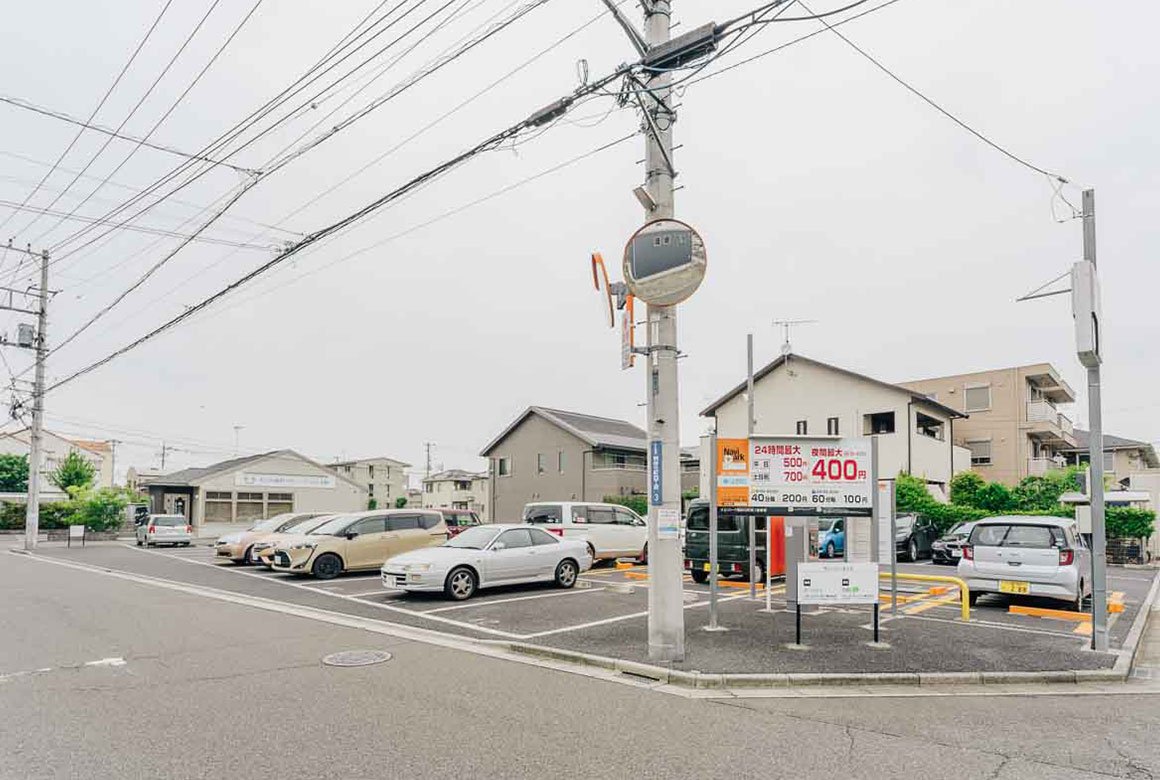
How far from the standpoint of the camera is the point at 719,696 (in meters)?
6.82

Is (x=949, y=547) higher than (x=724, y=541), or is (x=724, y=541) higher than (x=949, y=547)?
(x=724, y=541)

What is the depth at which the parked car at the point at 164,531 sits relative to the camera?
32.1 metres

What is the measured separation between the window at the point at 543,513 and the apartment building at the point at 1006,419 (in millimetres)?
28765

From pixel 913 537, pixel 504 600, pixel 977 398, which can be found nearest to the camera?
pixel 504 600

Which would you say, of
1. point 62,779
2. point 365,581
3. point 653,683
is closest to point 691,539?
point 365,581

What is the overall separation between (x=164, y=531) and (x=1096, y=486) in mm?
33908

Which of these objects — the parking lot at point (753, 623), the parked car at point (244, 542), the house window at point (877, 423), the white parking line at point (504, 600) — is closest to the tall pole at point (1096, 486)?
the parking lot at point (753, 623)

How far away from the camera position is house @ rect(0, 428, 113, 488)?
2675 inches

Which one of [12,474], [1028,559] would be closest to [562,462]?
[1028,559]

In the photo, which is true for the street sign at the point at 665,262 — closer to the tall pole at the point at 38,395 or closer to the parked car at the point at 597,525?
the parked car at the point at 597,525

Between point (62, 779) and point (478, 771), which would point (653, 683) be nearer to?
point (478, 771)

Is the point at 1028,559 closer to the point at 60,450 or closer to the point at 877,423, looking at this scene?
the point at 877,423

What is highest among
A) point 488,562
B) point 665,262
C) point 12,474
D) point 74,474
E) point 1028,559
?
point 665,262

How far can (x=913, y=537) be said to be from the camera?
2206cm
